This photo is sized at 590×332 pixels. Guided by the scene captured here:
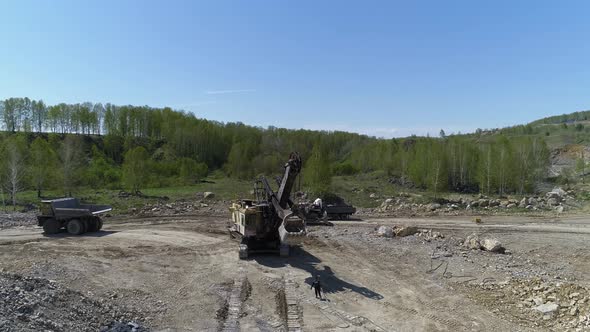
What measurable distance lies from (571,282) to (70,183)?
37.2 meters

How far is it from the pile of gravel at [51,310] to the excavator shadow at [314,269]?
6460mm

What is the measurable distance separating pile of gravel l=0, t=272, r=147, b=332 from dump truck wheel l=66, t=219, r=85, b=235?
12.1m

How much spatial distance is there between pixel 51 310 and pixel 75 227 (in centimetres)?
1437

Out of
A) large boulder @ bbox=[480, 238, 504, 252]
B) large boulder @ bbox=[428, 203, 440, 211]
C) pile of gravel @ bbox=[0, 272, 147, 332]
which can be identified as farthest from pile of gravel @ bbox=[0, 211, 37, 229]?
large boulder @ bbox=[428, 203, 440, 211]

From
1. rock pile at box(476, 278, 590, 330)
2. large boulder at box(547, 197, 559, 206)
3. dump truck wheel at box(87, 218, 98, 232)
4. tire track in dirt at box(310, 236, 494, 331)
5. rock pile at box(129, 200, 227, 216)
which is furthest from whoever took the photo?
large boulder at box(547, 197, 559, 206)

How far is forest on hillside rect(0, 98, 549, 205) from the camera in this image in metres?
39.6

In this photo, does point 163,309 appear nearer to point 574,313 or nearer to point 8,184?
point 574,313

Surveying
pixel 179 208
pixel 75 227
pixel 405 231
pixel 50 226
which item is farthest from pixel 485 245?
pixel 179 208

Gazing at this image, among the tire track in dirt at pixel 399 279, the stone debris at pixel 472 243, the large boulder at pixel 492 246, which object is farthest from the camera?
the stone debris at pixel 472 243

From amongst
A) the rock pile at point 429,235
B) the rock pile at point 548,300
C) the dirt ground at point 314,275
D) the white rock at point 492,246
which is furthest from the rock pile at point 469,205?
the rock pile at point 548,300

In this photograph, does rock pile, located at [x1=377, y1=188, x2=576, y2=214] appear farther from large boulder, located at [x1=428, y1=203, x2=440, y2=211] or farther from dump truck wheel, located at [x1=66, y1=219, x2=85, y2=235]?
dump truck wheel, located at [x1=66, y1=219, x2=85, y2=235]

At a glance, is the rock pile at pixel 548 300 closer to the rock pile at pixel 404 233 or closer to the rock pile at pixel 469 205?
the rock pile at pixel 404 233

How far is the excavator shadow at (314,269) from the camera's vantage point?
14523mm

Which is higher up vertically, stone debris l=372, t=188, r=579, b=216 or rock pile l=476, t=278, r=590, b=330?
stone debris l=372, t=188, r=579, b=216
